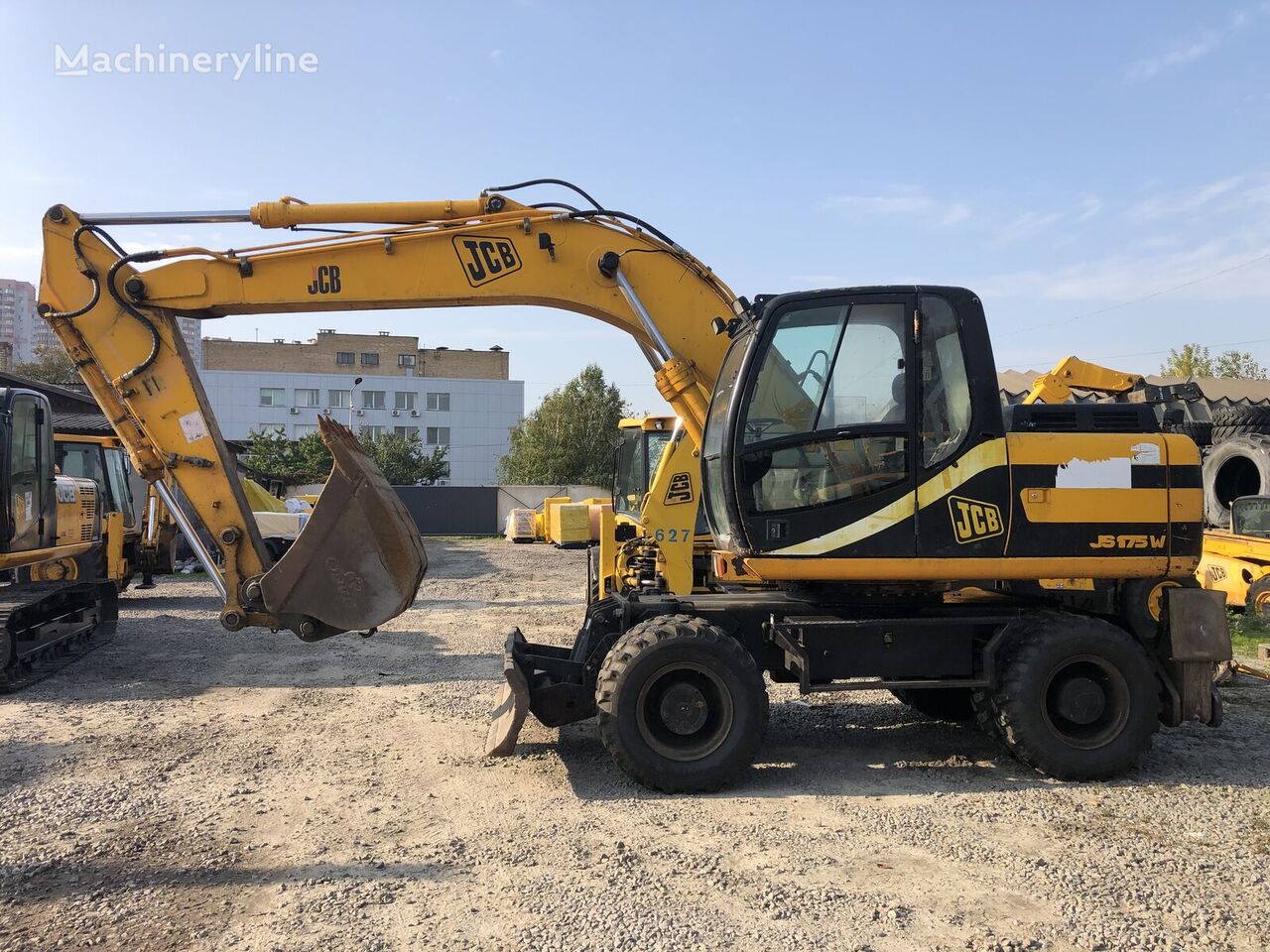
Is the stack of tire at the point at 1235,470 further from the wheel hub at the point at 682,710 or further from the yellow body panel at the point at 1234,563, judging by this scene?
the wheel hub at the point at 682,710

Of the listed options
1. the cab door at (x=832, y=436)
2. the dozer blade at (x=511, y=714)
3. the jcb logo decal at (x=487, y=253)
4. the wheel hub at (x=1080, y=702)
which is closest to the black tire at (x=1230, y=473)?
the wheel hub at (x=1080, y=702)

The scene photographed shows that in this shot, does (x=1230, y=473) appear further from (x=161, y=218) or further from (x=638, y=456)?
(x=161, y=218)

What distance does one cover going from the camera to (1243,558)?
34.4 feet

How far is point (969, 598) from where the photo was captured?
5738mm

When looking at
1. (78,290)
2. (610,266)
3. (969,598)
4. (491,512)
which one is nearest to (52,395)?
(491,512)

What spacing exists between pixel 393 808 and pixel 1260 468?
43.6ft

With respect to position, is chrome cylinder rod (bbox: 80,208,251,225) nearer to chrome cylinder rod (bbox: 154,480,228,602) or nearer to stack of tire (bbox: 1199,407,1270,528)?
chrome cylinder rod (bbox: 154,480,228,602)

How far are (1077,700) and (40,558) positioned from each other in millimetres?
9276

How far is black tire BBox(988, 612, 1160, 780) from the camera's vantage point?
528 centimetres

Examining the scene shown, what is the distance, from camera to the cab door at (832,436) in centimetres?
527

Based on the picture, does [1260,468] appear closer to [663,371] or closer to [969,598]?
[969,598]

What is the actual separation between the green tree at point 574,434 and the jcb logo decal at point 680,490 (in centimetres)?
3593

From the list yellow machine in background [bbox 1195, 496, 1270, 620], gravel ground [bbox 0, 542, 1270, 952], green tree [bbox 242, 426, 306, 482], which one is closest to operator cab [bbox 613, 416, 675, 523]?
gravel ground [bbox 0, 542, 1270, 952]

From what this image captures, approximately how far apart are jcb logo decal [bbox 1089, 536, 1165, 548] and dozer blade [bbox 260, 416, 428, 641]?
4284 millimetres
